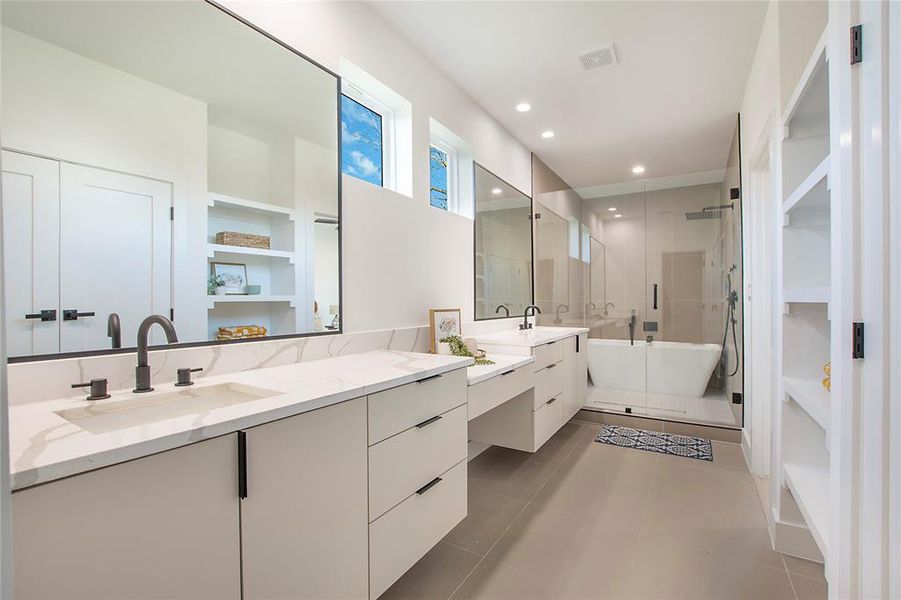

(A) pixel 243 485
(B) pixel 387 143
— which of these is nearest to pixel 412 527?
(A) pixel 243 485

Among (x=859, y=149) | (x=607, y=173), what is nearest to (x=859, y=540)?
(x=859, y=149)

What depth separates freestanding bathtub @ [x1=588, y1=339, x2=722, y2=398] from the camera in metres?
3.99

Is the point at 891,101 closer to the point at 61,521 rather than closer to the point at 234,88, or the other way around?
the point at 61,521

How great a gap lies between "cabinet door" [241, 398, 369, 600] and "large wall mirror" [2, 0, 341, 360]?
593 millimetres

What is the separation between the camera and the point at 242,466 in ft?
3.13

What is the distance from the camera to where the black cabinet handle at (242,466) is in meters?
0.95

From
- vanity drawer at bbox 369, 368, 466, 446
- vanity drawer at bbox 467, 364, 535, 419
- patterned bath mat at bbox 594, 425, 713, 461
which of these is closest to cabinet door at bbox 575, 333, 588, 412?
patterned bath mat at bbox 594, 425, 713, 461

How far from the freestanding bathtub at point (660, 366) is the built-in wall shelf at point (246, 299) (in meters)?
3.55

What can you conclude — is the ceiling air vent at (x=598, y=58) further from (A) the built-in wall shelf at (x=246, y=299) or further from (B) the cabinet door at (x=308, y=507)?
(B) the cabinet door at (x=308, y=507)

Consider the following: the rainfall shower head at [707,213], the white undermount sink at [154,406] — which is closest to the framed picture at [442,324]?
the white undermount sink at [154,406]

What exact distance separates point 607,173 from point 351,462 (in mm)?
4655

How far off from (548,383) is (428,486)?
156 centimetres

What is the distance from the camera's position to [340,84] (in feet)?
6.35

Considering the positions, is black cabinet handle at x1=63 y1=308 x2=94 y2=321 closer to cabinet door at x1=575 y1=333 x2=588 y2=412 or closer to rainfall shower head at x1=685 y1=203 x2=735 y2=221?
cabinet door at x1=575 y1=333 x2=588 y2=412
